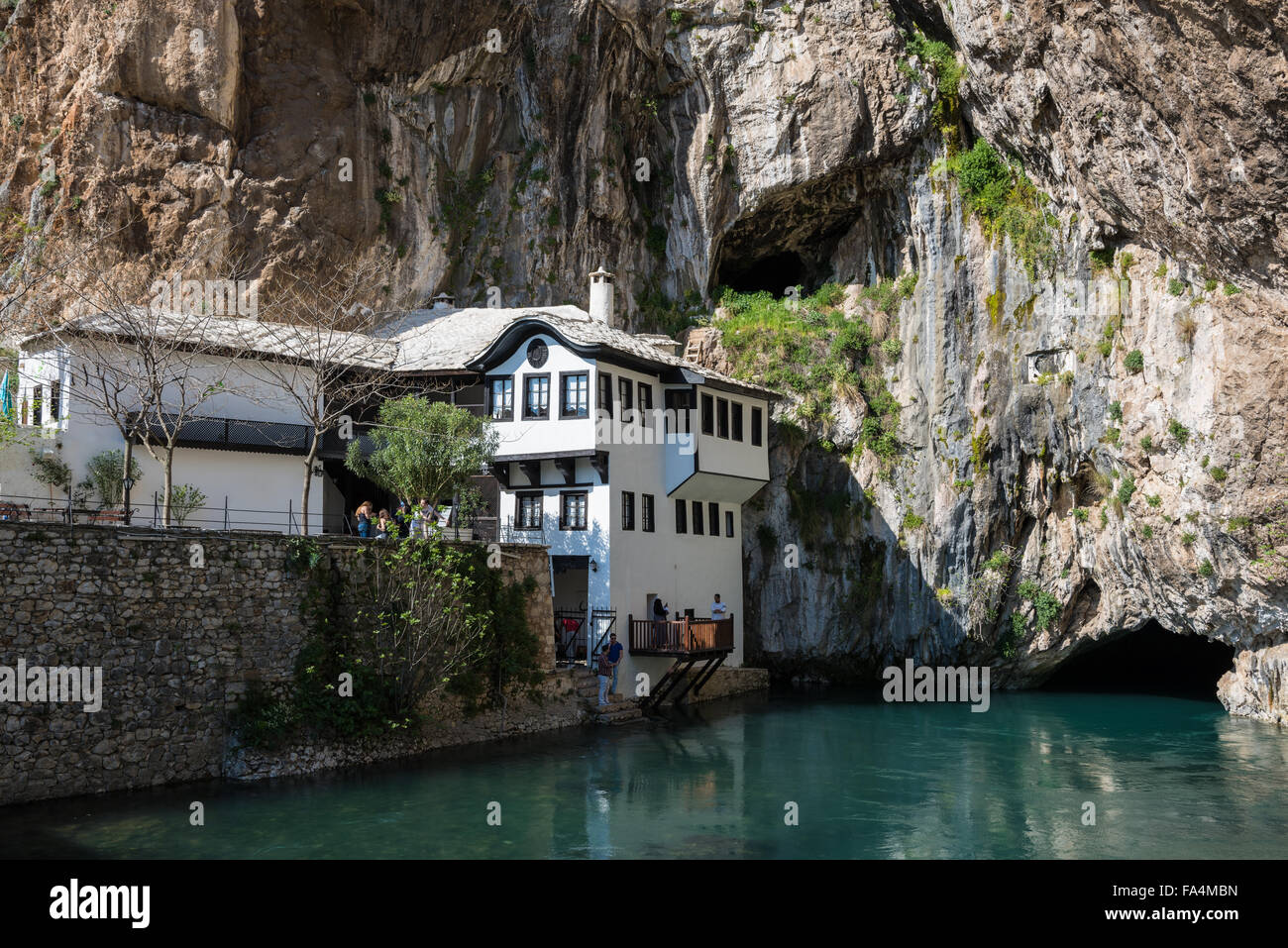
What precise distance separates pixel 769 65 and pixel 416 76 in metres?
12.6

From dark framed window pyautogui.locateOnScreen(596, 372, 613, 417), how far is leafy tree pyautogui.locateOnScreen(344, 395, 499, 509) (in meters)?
3.37

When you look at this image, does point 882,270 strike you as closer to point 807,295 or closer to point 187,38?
point 807,295

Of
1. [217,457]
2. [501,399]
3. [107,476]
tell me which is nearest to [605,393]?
[501,399]

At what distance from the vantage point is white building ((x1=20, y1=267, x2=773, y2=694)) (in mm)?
28797

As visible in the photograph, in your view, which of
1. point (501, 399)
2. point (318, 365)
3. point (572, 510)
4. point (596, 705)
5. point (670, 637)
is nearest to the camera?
point (318, 365)

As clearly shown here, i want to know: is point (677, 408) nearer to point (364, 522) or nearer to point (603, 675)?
point (603, 675)

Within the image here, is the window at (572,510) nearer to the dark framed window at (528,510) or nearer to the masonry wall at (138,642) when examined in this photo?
the dark framed window at (528,510)

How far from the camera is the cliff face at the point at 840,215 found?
27.0 metres

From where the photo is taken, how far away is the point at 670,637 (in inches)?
1170

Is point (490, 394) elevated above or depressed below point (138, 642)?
above

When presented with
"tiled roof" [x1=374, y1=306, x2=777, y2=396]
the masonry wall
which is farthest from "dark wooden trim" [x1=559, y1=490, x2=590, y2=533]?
the masonry wall

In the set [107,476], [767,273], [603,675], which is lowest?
[603,675]

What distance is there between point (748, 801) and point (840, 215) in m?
26.5

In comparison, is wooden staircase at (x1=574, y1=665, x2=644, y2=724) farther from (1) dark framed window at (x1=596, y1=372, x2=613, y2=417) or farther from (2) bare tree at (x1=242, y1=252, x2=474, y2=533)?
(2) bare tree at (x1=242, y1=252, x2=474, y2=533)
